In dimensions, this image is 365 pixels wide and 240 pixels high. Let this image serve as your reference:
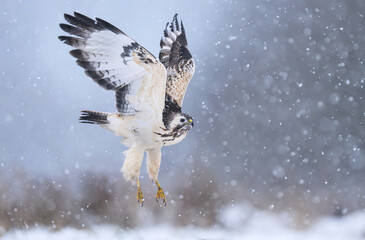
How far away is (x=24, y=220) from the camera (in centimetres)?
438

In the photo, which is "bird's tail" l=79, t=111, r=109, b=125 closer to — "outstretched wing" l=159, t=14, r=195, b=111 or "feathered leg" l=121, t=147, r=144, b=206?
"feathered leg" l=121, t=147, r=144, b=206

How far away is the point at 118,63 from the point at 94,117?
0.88ft

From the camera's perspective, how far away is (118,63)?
1892mm

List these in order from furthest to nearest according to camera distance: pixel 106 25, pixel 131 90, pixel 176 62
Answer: pixel 176 62
pixel 131 90
pixel 106 25

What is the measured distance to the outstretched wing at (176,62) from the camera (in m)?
2.19

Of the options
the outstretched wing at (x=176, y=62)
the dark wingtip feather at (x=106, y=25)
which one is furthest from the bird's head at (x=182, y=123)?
the dark wingtip feather at (x=106, y=25)

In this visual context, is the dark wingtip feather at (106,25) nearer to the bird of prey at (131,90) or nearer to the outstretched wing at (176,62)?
the bird of prey at (131,90)

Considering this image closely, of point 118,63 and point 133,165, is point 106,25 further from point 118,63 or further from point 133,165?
point 133,165

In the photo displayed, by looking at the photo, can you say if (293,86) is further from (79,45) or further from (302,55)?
(79,45)

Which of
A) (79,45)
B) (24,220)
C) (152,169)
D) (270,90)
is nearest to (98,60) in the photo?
(79,45)

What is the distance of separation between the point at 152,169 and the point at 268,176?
256 centimetres

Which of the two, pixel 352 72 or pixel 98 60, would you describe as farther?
pixel 352 72

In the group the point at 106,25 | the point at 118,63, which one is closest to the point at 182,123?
the point at 118,63

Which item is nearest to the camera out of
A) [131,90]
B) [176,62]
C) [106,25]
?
[106,25]
